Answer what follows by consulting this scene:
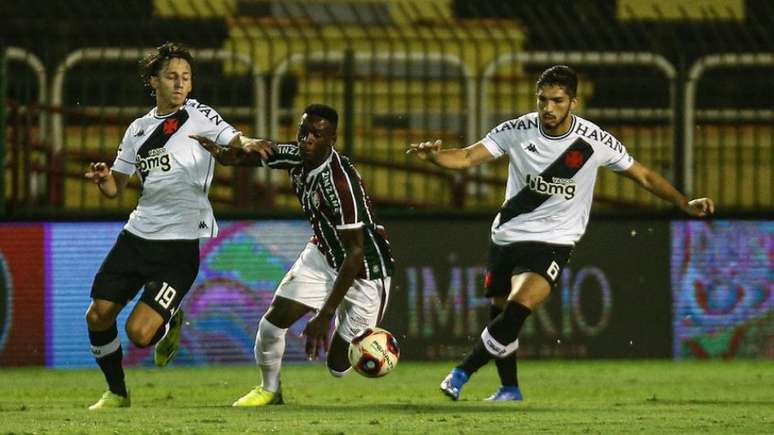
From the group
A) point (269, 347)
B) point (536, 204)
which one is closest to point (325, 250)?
point (269, 347)

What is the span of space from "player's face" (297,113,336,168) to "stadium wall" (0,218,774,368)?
3842mm

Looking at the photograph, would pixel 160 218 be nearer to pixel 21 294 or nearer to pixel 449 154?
pixel 449 154

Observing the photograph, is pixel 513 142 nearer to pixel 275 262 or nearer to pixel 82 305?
pixel 275 262

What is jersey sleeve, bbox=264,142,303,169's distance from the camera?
9.56 metres

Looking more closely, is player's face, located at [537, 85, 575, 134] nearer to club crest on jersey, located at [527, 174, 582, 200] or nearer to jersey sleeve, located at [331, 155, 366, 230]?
club crest on jersey, located at [527, 174, 582, 200]

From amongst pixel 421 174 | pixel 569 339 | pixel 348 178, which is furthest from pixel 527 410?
pixel 421 174

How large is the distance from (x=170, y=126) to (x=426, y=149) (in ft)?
4.74

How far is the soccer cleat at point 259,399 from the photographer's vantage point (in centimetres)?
978

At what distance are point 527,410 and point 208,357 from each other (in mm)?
4190

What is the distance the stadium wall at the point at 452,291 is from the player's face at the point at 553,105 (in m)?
3.16

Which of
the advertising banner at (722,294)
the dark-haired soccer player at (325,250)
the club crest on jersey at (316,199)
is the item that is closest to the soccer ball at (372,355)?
the dark-haired soccer player at (325,250)

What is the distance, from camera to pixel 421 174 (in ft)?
46.6

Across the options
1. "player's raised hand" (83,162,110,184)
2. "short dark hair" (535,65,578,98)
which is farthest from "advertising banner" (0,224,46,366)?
"short dark hair" (535,65,578,98)

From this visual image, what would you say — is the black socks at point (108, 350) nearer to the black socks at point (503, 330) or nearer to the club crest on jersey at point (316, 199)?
the club crest on jersey at point (316, 199)
